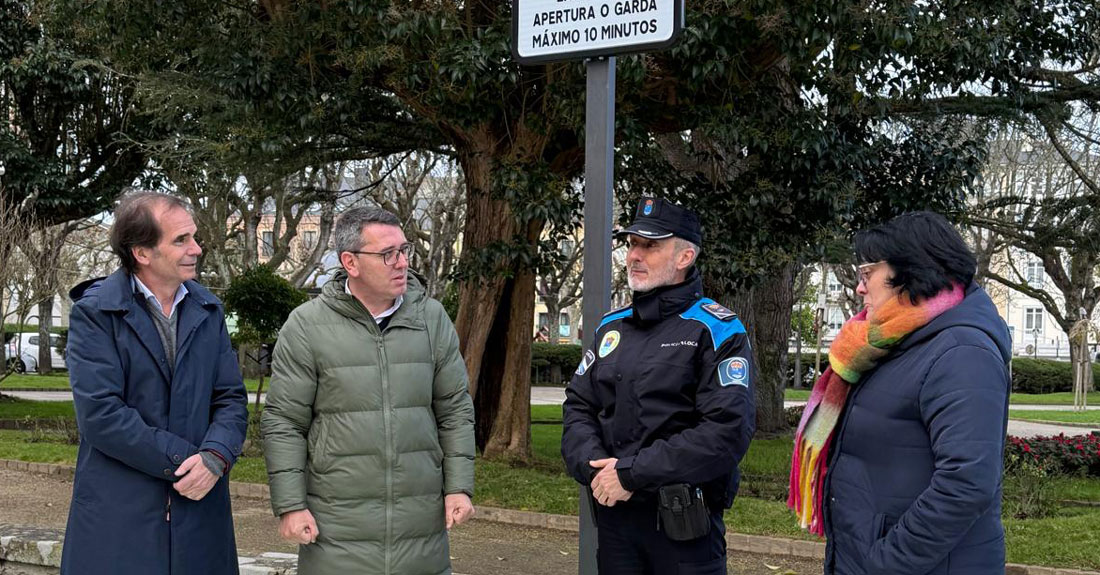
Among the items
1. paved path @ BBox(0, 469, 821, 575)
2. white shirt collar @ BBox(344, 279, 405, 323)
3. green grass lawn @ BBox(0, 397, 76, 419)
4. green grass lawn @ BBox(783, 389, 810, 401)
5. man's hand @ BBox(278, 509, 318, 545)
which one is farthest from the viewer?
green grass lawn @ BBox(783, 389, 810, 401)

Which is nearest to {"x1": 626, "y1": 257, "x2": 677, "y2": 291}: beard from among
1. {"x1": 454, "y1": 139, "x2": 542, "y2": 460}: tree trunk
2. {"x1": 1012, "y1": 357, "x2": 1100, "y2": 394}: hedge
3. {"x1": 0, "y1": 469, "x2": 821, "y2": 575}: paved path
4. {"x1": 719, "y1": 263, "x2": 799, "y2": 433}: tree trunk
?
{"x1": 0, "y1": 469, "x2": 821, "y2": 575}: paved path

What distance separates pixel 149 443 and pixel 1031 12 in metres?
9.32

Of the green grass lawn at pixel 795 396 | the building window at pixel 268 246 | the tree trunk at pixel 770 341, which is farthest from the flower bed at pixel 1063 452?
the building window at pixel 268 246

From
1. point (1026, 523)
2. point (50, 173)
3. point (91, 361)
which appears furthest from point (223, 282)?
point (91, 361)

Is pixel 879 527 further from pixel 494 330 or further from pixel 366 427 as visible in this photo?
pixel 494 330

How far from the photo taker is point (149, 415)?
12.3ft

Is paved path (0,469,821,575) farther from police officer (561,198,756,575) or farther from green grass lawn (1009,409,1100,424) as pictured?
green grass lawn (1009,409,1100,424)

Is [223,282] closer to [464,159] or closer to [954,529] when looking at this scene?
[464,159]

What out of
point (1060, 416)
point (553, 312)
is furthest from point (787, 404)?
point (553, 312)

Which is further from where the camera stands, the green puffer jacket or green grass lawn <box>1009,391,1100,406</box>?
green grass lawn <box>1009,391,1100,406</box>

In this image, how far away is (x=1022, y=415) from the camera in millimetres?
24859

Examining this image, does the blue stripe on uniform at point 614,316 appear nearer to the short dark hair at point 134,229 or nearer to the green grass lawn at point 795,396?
the short dark hair at point 134,229

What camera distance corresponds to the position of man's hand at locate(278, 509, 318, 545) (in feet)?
12.3

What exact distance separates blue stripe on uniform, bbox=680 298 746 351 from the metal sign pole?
293 mm
